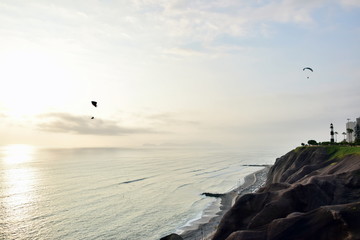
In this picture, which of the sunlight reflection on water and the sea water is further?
the sunlight reflection on water

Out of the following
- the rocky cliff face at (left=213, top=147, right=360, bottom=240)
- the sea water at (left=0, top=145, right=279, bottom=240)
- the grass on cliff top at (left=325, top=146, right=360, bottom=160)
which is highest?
the grass on cliff top at (left=325, top=146, right=360, bottom=160)

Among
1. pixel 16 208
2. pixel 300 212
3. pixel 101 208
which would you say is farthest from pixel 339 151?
pixel 16 208

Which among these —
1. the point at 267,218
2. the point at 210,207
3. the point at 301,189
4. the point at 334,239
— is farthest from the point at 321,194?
the point at 210,207

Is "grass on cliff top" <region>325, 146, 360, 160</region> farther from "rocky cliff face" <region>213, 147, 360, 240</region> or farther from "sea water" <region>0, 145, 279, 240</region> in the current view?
"sea water" <region>0, 145, 279, 240</region>

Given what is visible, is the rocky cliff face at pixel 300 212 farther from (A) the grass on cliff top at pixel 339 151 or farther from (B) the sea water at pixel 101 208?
(A) the grass on cliff top at pixel 339 151

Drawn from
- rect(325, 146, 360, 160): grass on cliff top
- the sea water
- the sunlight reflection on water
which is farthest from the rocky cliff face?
the sunlight reflection on water

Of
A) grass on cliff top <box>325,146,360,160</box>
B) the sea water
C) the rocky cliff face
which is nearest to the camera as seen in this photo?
the rocky cliff face

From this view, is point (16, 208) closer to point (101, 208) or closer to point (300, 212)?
point (101, 208)

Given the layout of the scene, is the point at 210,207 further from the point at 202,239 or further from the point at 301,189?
the point at 301,189

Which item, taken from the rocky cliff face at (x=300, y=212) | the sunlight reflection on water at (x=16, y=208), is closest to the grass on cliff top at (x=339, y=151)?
the rocky cliff face at (x=300, y=212)
